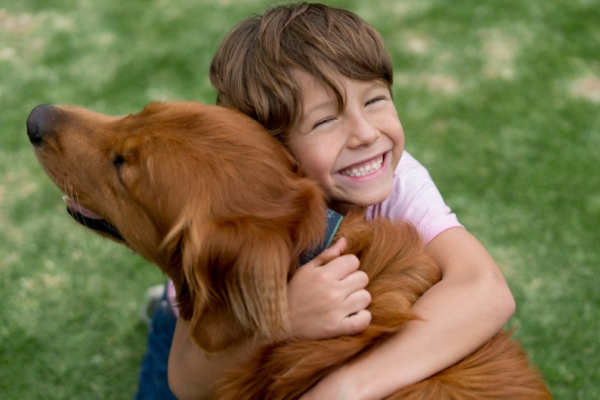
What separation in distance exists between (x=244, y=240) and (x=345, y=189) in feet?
3.09

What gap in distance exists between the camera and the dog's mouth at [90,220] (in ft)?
8.91

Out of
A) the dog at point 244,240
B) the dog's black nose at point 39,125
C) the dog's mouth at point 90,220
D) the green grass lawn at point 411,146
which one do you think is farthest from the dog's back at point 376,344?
the green grass lawn at point 411,146

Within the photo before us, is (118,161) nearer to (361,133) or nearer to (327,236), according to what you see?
(327,236)

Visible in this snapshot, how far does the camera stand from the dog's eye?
251cm

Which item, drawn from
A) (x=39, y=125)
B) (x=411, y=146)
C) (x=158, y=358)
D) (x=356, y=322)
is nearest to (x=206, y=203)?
(x=356, y=322)

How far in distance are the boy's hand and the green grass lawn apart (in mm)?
2113

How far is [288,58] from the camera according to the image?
9.29 feet

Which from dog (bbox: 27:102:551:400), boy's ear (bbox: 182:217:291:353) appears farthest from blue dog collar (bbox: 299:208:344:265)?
boy's ear (bbox: 182:217:291:353)

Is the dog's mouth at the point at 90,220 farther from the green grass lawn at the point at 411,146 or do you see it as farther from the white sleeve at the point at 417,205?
the green grass lawn at the point at 411,146

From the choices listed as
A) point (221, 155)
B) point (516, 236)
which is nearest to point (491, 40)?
point (516, 236)

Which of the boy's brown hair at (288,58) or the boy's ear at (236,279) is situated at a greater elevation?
the boy's brown hair at (288,58)

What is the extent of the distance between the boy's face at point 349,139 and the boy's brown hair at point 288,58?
0.05m

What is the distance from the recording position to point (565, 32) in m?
6.68

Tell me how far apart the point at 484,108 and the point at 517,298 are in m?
2.26
